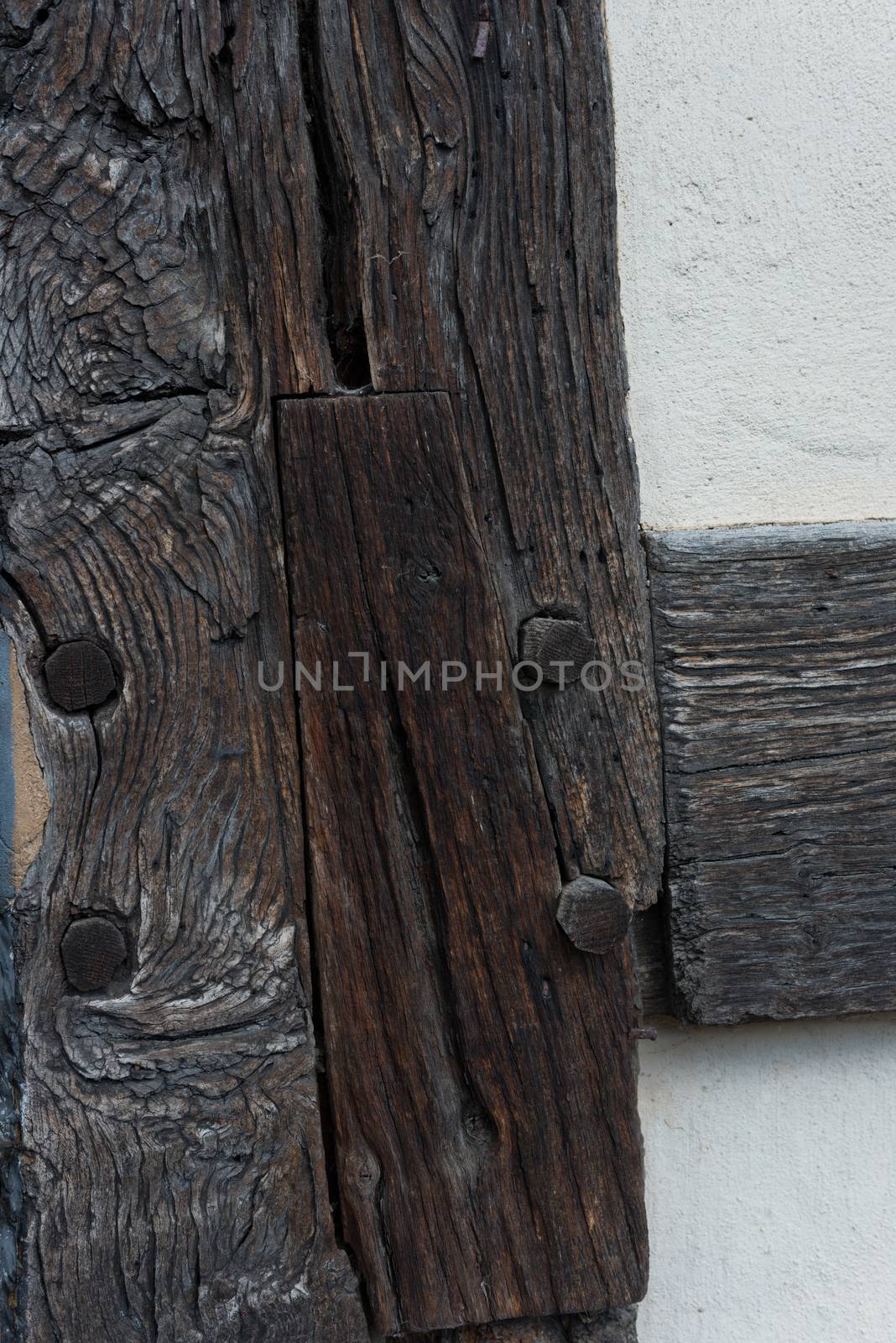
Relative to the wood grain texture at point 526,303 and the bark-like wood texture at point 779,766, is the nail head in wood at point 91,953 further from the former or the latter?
the bark-like wood texture at point 779,766

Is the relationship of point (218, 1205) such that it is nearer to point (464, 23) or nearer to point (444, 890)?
point (444, 890)

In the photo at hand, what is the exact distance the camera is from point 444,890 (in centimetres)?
95

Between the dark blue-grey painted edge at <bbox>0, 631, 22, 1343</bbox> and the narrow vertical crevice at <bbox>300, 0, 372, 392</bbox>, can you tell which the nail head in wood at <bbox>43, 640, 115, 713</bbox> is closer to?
the dark blue-grey painted edge at <bbox>0, 631, 22, 1343</bbox>

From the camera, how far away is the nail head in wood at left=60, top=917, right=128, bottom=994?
36.2 inches

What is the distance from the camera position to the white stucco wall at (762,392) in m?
1.05

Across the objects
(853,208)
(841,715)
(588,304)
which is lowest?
(841,715)

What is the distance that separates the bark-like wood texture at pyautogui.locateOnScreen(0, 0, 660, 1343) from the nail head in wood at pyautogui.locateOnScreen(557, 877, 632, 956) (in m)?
0.02

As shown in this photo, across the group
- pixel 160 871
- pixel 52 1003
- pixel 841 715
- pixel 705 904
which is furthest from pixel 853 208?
pixel 52 1003

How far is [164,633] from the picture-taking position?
3.06 feet

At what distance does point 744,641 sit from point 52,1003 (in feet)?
2.73

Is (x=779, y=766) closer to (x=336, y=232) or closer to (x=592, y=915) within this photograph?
(x=592, y=915)

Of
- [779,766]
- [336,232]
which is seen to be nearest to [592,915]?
[779,766]

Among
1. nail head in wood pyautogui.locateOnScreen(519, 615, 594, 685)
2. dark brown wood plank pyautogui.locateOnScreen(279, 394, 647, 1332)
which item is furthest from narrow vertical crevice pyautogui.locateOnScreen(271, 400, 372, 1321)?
nail head in wood pyautogui.locateOnScreen(519, 615, 594, 685)

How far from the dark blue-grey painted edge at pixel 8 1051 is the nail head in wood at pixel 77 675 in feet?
0.16
